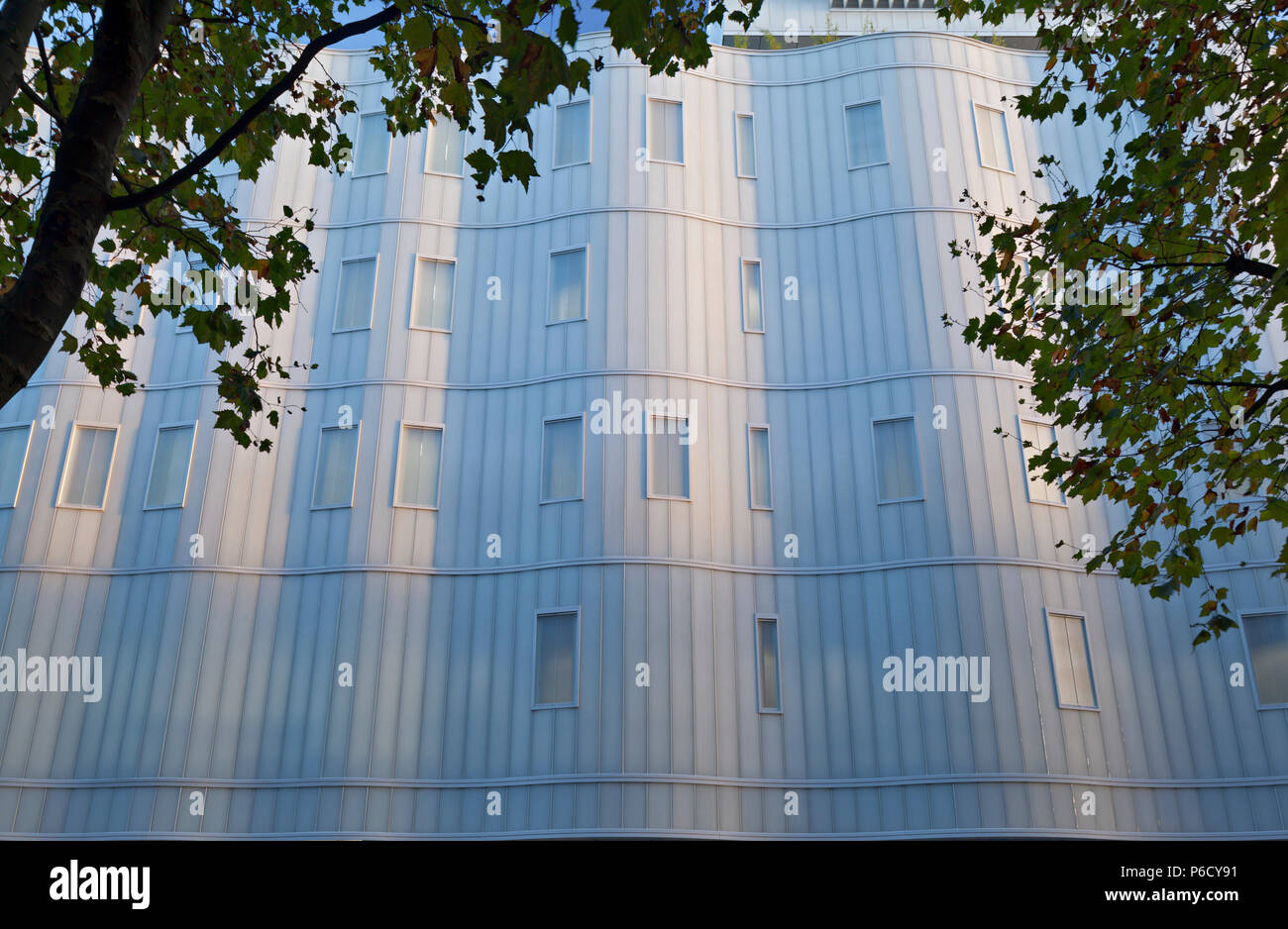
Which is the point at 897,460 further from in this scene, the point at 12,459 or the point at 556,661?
the point at 12,459

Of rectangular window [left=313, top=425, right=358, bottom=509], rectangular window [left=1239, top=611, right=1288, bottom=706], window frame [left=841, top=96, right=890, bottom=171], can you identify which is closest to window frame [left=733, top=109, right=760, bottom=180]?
window frame [left=841, top=96, right=890, bottom=171]

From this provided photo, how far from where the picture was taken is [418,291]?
65.3ft

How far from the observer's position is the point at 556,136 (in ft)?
68.8

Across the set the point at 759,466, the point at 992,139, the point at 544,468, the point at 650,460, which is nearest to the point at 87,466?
the point at 544,468

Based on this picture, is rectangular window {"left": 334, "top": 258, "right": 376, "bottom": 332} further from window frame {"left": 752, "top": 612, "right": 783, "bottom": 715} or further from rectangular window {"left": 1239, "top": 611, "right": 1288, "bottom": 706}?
rectangular window {"left": 1239, "top": 611, "right": 1288, "bottom": 706}

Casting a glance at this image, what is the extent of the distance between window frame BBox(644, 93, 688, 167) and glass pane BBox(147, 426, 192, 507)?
10.5m

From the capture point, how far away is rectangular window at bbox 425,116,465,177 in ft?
69.2

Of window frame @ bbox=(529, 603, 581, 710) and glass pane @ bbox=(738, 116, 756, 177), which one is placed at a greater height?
glass pane @ bbox=(738, 116, 756, 177)

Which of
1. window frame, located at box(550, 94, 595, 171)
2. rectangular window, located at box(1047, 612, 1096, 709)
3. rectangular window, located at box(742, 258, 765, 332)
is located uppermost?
window frame, located at box(550, 94, 595, 171)

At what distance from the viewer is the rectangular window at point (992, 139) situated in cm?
2102

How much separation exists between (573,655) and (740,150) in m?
11.4

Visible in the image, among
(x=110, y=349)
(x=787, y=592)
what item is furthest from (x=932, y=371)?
(x=110, y=349)

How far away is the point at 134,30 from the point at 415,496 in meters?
12.5
